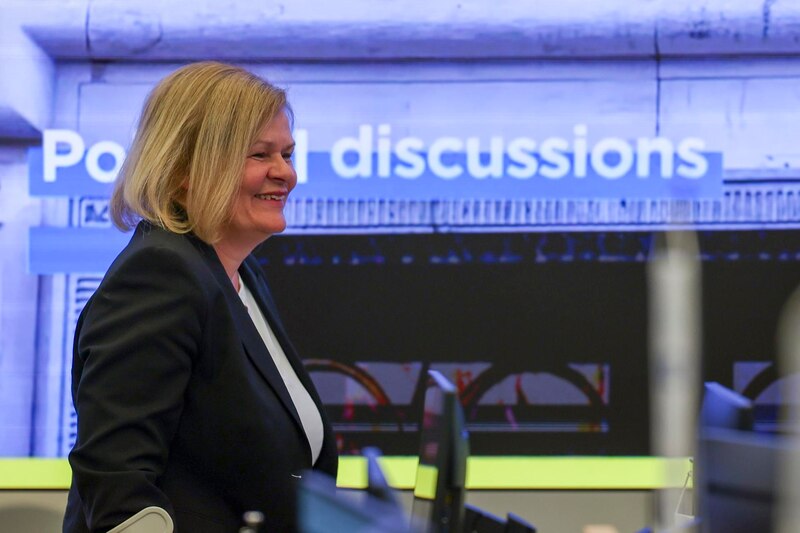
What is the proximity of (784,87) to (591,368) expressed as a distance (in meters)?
0.98

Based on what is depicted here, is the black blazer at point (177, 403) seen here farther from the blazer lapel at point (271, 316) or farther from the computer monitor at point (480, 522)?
the computer monitor at point (480, 522)

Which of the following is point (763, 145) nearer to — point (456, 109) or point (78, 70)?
point (456, 109)

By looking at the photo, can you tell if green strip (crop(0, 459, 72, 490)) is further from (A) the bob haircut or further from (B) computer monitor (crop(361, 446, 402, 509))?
(B) computer monitor (crop(361, 446, 402, 509))

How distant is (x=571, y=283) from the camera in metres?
3.24

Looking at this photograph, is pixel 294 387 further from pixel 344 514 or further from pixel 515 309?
pixel 515 309

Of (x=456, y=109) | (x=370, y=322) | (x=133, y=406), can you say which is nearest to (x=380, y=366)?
(x=370, y=322)

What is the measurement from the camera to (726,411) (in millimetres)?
1287

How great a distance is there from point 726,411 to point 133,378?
0.79 metres

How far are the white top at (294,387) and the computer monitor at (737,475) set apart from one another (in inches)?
29.8

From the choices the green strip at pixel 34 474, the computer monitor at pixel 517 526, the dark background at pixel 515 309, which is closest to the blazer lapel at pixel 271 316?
the computer monitor at pixel 517 526

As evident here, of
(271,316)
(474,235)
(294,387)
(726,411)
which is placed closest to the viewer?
(726,411)

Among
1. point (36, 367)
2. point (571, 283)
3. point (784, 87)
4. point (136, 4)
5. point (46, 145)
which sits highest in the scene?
point (136, 4)

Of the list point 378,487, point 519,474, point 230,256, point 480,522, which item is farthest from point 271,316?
point 519,474

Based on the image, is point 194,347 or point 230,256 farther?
point 230,256
